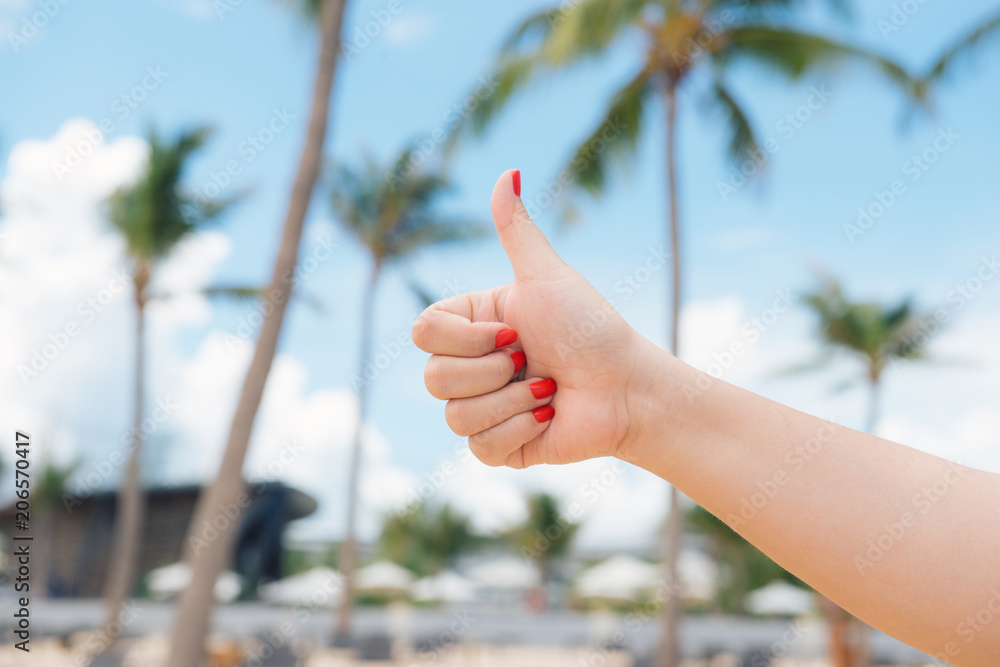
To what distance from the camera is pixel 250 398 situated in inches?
233

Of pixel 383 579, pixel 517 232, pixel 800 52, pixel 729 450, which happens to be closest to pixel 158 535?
pixel 383 579

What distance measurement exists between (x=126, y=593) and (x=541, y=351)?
47.0ft

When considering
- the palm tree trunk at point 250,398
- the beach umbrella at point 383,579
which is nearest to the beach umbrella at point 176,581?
the beach umbrella at point 383,579

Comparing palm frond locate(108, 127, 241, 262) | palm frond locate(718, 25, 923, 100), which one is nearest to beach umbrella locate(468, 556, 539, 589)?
palm frond locate(108, 127, 241, 262)

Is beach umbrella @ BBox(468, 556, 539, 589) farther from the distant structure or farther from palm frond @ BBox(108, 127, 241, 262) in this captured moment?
palm frond @ BBox(108, 127, 241, 262)

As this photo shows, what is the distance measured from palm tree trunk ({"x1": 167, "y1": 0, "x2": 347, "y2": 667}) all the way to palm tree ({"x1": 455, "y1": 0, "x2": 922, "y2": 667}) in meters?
3.46

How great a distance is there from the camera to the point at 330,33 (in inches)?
259

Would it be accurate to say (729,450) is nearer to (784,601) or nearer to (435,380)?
(435,380)

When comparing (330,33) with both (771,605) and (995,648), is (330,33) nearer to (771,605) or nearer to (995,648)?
(995,648)

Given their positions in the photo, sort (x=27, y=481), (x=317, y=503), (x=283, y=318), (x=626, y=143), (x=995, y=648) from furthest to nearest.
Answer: (x=317, y=503), (x=626, y=143), (x=283, y=318), (x=27, y=481), (x=995, y=648)

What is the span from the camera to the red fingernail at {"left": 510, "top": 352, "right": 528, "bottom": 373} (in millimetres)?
1545

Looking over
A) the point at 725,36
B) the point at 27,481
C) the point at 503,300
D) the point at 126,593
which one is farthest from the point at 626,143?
the point at 126,593

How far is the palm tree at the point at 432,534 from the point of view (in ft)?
117

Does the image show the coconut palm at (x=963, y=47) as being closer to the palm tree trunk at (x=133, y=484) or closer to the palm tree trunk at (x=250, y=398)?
the palm tree trunk at (x=250, y=398)
